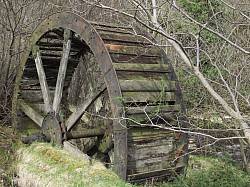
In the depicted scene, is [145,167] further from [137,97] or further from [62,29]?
[62,29]

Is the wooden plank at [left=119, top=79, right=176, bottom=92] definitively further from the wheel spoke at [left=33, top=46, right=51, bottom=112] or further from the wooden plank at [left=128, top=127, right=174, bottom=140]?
the wheel spoke at [left=33, top=46, right=51, bottom=112]

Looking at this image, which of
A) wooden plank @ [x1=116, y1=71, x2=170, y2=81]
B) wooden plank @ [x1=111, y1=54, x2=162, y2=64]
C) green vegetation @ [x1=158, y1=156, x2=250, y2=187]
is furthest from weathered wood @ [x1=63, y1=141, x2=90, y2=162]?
wooden plank @ [x1=111, y1=54, x2=162, y2=64]

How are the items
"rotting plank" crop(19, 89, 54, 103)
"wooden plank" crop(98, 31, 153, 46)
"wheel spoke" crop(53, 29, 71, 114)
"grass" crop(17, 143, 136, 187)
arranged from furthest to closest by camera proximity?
"rotting plank" crop(19, 89, 54, 103) < "wheel spoke" crop(53, 29, 71, 114) < "wooden plank" crop(98, 31, 153, 46) < "grass" crop(17, 143, 136, 187)

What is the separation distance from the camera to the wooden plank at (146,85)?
466cm

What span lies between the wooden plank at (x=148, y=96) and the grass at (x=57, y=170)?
0.93 meters

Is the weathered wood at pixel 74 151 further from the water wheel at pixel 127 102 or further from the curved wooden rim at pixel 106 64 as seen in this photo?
the curved wooden rim at pixel 106 64

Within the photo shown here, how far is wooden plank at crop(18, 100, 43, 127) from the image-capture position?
20.8ft

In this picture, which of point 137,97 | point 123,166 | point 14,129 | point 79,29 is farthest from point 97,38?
point 14,129

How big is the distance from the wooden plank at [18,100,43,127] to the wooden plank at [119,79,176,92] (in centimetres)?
222

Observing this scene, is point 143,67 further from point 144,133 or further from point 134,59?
point 144,133

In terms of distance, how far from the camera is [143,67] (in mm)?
5094

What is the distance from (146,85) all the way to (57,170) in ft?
5.30

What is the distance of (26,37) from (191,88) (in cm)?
388

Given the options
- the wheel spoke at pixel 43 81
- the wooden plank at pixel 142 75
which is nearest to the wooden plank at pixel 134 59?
the wooden plank at pixel 142 75
